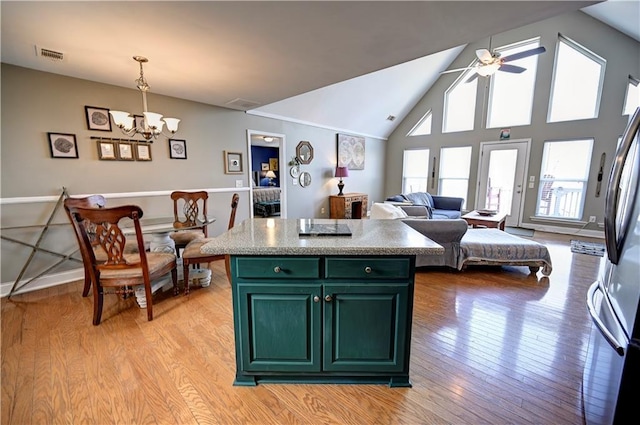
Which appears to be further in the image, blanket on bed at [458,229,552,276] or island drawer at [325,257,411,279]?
blanket on bed at [458,229,552,276]

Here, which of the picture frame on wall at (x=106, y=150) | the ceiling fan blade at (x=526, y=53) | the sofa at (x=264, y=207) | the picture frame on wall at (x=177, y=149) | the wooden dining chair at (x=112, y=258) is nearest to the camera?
the wooden dining chair at (x=112, y=258)

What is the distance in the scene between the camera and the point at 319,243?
146 centimetres

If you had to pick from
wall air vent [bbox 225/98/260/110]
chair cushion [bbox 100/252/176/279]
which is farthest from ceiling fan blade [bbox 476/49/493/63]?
chair cushion [bbox 100/252/176/279]

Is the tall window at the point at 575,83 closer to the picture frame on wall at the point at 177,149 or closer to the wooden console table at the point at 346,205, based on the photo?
the wooden console table at the point at 346,205

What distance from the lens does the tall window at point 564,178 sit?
5.26 m

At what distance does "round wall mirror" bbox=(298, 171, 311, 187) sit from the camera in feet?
19.1

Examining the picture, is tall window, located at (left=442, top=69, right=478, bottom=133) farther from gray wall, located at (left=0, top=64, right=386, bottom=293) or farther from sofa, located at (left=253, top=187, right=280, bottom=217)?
gray wall, located at (left=0, top=64, right=386, bottom=293)

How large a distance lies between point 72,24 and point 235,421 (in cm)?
281

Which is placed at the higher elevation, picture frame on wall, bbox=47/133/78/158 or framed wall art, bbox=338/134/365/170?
framed wall art, bbox=338/134/365/170

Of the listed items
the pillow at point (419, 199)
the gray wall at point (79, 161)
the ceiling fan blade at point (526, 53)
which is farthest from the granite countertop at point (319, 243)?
the pillow at point (419, 199)

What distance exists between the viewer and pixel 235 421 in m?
1.38

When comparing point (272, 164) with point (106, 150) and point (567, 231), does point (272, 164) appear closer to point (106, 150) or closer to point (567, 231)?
point (106, 150)

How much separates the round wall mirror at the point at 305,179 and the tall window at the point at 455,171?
147 inches

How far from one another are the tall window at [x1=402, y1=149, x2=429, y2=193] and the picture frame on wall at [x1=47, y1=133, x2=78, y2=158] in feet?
23.8
